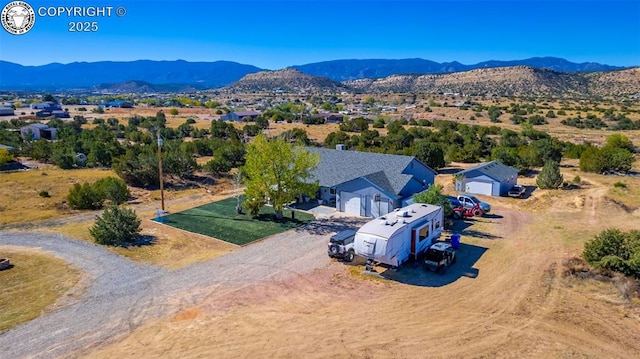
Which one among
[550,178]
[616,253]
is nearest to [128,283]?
[616,253]

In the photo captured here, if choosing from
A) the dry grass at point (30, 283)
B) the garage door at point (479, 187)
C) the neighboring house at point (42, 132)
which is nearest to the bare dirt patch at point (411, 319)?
the dry grass at point (30, 283)

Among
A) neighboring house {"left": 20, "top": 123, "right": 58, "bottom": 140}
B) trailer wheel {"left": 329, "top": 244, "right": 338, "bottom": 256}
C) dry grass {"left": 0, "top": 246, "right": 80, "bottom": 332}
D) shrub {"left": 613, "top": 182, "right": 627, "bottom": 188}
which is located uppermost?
neighboring house {"left": 20, "top": 123, "right": 58, "bottom": 140}

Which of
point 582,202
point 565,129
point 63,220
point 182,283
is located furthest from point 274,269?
point 565,129

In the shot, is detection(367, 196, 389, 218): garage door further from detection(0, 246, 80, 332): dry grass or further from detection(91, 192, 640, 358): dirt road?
detection(0, 246, 80, 332): dry grass

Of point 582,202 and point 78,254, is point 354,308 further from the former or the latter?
point 582,202

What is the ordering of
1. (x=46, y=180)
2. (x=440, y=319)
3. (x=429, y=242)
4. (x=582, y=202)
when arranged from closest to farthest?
(x=440, y=319) < (x=429, y=242) < (x=582, y=202) < (x=46, y=180)

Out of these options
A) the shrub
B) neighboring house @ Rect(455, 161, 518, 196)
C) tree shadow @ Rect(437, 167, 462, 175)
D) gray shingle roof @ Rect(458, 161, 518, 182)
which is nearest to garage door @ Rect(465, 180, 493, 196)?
neighboring house @ Rect(455, 161, 518, 196)

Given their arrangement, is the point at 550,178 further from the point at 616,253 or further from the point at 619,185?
the point at 616,253
